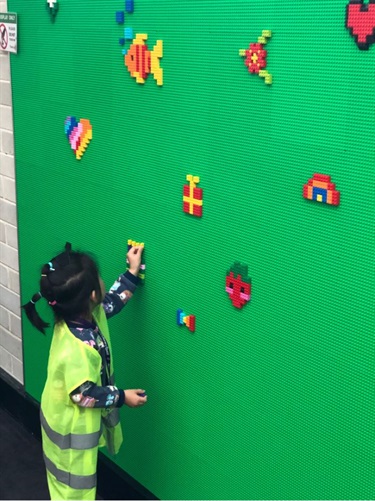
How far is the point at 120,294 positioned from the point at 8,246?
0.95 m

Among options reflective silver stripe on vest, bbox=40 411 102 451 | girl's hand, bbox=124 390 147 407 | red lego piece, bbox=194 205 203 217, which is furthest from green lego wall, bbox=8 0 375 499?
reflective silver stripe on vest, bbox=40 411 102 451

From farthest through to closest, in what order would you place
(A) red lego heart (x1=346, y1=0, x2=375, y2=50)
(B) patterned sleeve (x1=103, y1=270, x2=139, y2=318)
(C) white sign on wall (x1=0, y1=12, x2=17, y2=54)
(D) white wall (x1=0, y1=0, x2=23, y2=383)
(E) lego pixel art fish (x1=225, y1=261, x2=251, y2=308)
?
(D) white wall (x1=0, y1=0, x2=23, y2=383) → (C) white sign on wall (x1=0, y1=12, x2=17, y2=54) → (B) patterned sleeve (x1=103, y1=270, x2=139, y2=318) → (E) lego pixel art fish (x1=225, y1=261, x2=251, y2=308) → (A) red lego heart (x1=346, y1=0, x2=375, y2=50)

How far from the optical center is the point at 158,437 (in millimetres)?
2168

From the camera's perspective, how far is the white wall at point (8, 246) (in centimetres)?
264

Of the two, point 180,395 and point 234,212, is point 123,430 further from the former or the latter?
point 234,212

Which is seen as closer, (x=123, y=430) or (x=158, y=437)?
(x=158, y=437)

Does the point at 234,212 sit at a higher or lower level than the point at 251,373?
higher

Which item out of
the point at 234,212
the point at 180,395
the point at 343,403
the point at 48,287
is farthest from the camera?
the point at 180,395

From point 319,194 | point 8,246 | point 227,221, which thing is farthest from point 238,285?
point 8,246

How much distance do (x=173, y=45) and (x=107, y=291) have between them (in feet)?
2.74

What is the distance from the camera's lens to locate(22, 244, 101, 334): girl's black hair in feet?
6.08

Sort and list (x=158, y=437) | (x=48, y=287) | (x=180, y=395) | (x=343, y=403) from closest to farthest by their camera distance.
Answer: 1. (x=343, y=403)
2. (x=48, y=287)
3. (x=180, y=395)
4. (x=158, y=437)

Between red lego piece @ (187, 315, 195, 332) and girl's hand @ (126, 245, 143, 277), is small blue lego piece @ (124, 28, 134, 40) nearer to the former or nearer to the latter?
girl's hand @ (126, 245, 143, 277)

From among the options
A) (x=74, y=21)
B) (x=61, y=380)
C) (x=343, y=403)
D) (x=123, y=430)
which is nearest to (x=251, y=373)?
(x=343, y=403)
